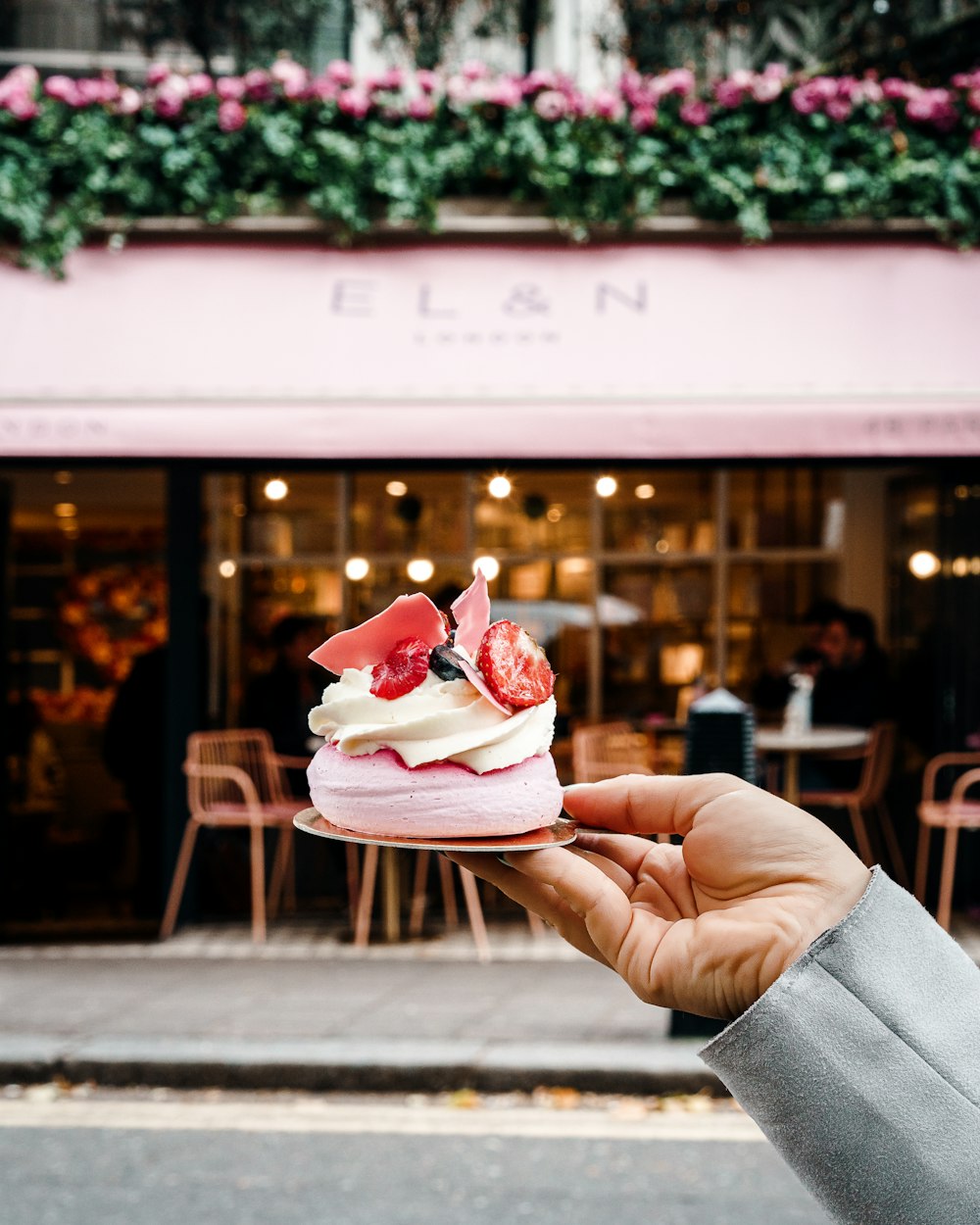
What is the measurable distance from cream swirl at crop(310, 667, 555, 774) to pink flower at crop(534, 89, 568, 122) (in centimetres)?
649

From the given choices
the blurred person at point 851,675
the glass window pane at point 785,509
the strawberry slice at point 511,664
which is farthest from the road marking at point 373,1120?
the glass window pane at point 785,509

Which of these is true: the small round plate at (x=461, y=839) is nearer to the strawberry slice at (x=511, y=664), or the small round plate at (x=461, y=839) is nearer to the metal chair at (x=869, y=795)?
the strawberry slice at (x=511, y=664)

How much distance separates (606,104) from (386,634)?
6467 mm

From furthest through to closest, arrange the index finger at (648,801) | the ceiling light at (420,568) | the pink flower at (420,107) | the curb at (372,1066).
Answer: the ceiling light at (420,568), the pink flower at (420,107), the curb at (372,1066), the index finger at (648,801)

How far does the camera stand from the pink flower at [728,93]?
25.6 feet

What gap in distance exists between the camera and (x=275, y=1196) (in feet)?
13.8


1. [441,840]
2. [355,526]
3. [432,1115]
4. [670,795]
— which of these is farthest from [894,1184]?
[355,526]

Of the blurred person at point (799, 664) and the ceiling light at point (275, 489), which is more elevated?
the ceiling light at point (275, 489)

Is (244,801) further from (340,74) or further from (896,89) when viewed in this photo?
(896,89)

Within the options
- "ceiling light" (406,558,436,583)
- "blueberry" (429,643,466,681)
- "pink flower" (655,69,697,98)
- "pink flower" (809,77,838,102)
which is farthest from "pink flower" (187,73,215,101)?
"blueberry" (429,643,466,681)

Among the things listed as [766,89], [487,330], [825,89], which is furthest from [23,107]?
[825,89]

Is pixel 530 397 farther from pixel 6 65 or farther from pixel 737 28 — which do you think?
pixel 6 65

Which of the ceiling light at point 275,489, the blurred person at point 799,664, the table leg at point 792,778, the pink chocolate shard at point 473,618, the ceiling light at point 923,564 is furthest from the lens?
the ceiling light at point 275,489

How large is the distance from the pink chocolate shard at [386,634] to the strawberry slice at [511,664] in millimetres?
94
